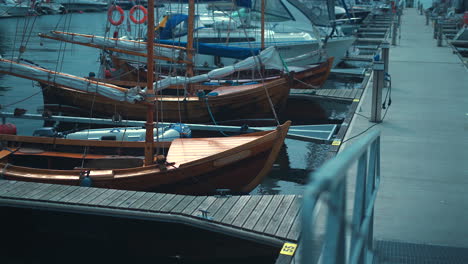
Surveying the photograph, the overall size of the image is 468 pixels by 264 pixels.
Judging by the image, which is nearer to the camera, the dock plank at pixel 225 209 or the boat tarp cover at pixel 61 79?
the dock plank at pixel 225 209

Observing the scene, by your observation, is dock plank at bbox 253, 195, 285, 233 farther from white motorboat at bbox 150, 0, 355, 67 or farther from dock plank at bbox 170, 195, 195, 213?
white motorboat at bbox 150, 0, 355, 67

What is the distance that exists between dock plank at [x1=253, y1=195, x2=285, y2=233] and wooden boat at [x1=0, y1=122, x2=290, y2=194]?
174 cm

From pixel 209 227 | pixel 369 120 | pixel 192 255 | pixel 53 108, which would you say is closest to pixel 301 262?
pixel 209 227

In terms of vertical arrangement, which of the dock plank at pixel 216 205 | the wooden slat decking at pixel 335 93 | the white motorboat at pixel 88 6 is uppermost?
the white motorboat at pixel 88 6

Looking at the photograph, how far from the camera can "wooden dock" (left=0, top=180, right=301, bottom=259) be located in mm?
6912

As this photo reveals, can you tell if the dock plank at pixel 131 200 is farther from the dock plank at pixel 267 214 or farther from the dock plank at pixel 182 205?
the dock plank at pixel 267 214

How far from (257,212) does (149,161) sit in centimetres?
270

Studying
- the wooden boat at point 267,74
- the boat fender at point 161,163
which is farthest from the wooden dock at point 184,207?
the wooden boat at point 267,74

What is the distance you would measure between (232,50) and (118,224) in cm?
1415

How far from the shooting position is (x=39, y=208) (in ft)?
26.1

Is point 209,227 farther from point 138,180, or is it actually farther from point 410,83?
point 410,83

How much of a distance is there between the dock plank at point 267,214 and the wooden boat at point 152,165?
1744 mm

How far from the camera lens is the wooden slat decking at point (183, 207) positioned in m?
6.93

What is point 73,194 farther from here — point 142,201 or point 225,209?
point 225,209
